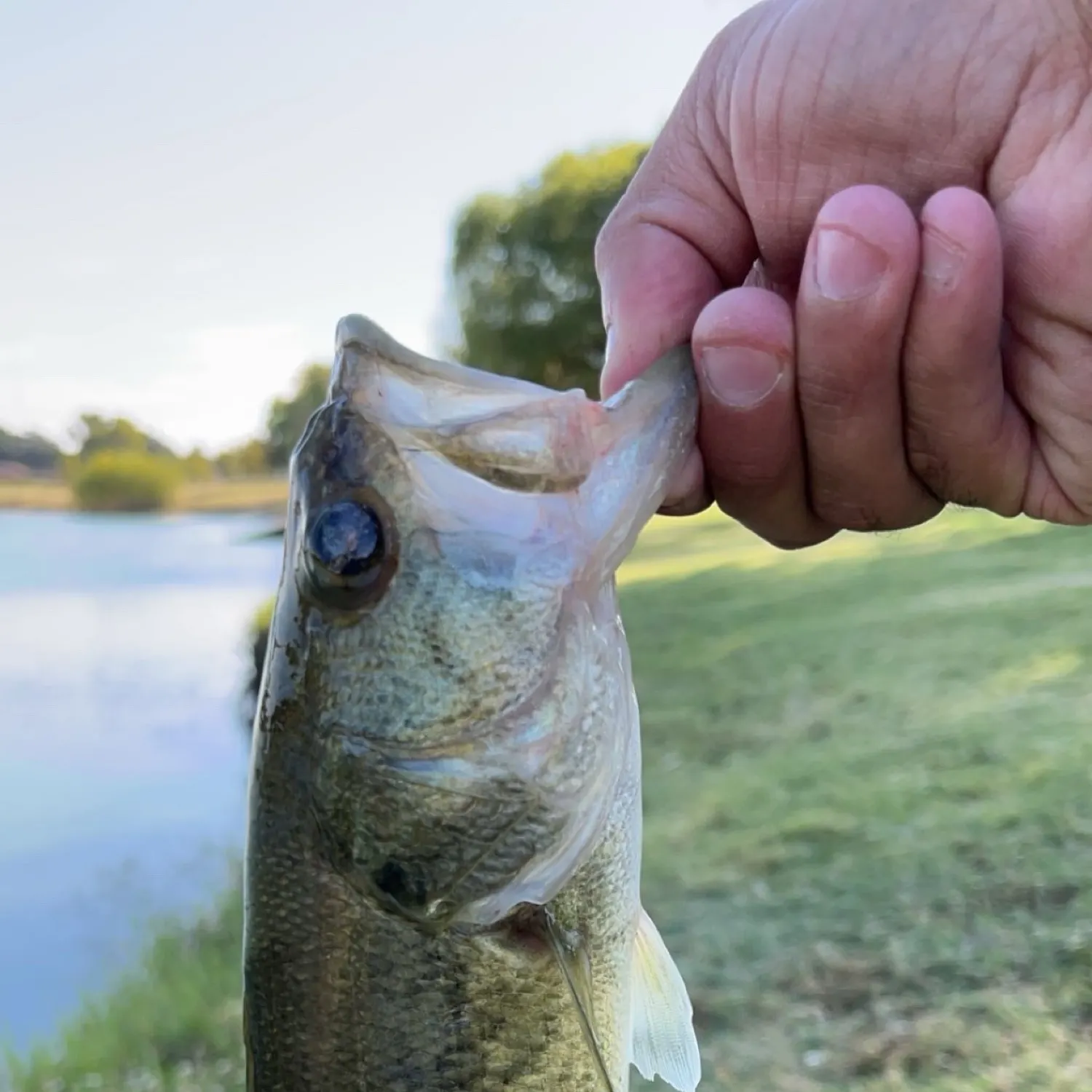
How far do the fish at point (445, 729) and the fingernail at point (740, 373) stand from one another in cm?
23

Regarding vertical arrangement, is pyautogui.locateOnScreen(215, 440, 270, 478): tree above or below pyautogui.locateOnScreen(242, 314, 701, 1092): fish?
below

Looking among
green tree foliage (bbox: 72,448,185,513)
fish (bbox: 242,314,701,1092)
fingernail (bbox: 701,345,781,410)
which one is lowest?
green tree foliage (bbox: 72,448,185,513)

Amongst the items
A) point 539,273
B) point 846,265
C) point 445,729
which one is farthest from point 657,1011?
point 539,273

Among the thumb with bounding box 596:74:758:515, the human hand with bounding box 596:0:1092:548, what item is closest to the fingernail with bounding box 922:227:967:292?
the human hand with bounding box 596:0:1092:548

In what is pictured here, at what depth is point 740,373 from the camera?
1.69 m

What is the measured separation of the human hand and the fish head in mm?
401

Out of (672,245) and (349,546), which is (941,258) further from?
(349,546)

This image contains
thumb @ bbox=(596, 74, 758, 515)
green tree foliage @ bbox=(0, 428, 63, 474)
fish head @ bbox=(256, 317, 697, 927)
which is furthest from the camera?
green tree foliage @ bbox=(0, 428, 63, 474)

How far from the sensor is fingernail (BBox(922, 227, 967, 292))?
1.55 m

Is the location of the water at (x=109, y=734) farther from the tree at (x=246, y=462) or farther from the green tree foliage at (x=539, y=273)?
the green tree foliage at (x=539, y=273)

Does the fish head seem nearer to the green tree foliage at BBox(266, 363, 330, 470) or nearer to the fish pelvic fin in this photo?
the fish pelvic fin

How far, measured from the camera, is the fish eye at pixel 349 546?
1.43 metres

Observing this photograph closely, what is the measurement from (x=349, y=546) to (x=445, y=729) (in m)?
0.27

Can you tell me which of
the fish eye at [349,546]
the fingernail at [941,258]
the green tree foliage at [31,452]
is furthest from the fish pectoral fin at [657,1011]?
the green tree foliage at [31,452]
